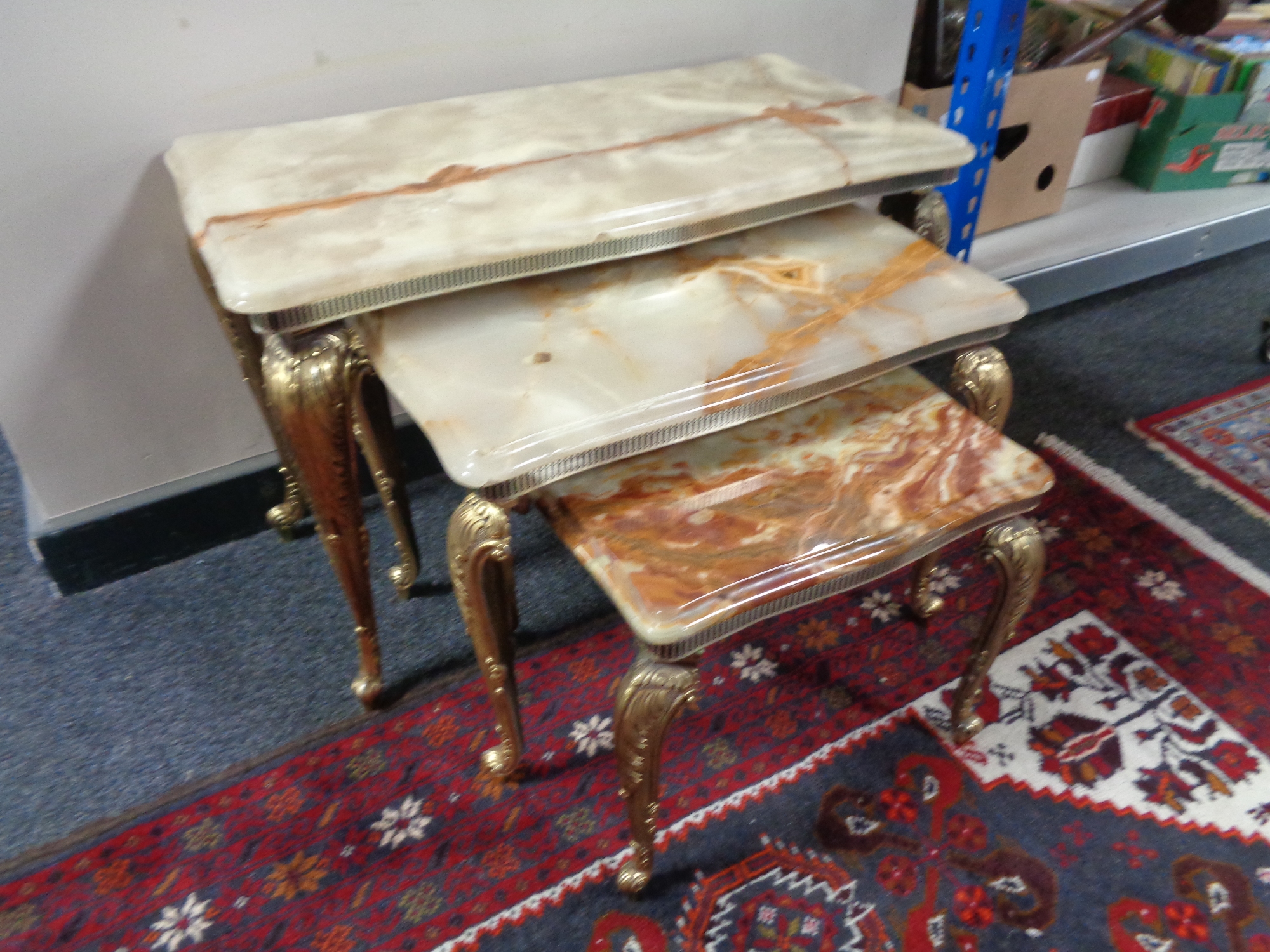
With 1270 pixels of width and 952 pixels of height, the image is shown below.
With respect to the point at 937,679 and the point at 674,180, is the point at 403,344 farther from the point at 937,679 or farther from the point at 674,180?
the point at 937,679

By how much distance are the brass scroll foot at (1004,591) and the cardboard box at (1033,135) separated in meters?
0.98

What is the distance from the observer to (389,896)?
103 cm

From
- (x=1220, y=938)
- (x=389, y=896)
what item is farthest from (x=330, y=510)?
(x=1220, y=938)

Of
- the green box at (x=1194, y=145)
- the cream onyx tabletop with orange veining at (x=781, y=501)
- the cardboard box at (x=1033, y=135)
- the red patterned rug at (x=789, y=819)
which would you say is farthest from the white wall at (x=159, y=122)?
the green box at (x=1194, y=145)

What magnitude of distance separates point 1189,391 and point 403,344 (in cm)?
164

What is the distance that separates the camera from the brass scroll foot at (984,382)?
1004mm

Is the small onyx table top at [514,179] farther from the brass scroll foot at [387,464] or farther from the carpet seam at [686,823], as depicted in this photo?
the carpet seam at [686,823]

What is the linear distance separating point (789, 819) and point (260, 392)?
37.2 inches

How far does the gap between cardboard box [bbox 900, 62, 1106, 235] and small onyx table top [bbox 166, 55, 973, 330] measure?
2.12ft

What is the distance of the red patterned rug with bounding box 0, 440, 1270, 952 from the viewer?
0.99 m

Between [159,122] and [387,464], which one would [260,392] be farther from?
[159,122]

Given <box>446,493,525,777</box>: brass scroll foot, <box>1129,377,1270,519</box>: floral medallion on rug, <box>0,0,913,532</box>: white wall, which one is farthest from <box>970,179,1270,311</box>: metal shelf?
<box>446,493,525,777</box>: brass scroll foot

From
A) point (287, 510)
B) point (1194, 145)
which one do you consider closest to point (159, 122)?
point (287, 510)

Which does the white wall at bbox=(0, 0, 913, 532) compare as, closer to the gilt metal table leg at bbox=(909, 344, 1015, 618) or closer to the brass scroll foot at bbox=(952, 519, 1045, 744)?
the gilt metal table leg at bbox=(909, 344, 1015, 618)
